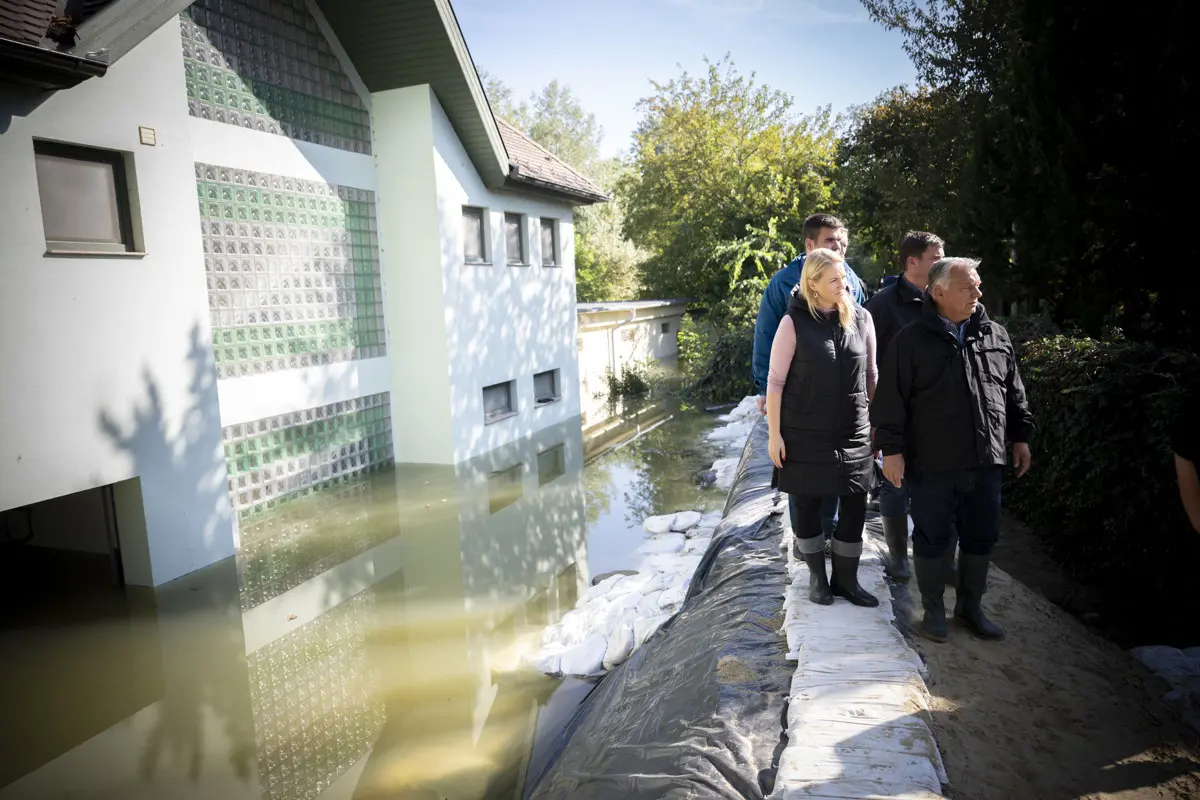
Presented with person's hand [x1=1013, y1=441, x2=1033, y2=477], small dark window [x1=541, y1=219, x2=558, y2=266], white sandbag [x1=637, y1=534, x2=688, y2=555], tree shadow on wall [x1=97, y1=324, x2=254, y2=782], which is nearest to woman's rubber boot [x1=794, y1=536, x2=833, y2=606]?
person's hand [x1=1013, y1=441, x2=1033, y2=477]

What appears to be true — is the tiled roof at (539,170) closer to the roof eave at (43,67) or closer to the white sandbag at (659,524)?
the white sandbag at (659,524)

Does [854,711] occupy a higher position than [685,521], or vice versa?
[854,711]

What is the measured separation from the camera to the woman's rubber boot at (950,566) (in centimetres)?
395

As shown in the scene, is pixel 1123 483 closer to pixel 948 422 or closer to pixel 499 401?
pixel 948 422

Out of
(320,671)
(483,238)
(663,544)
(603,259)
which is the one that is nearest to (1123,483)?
(663,544)

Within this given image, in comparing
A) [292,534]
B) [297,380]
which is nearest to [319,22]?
[297,380]

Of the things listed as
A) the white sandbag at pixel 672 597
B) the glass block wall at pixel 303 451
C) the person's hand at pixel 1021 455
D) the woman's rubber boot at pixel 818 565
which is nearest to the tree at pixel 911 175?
the white sandbag at pixel 672 597

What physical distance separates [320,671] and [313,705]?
19.4 inches

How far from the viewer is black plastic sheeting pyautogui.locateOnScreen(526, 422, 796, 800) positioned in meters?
2.85

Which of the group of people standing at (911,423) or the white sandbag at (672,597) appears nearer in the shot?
the group of people standing at (911,423)

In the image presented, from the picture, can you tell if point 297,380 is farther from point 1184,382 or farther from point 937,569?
point 1184,382

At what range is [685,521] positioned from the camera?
8.57 metres

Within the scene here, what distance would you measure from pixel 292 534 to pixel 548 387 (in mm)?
7418

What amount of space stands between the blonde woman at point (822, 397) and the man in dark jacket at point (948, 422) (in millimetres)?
149
